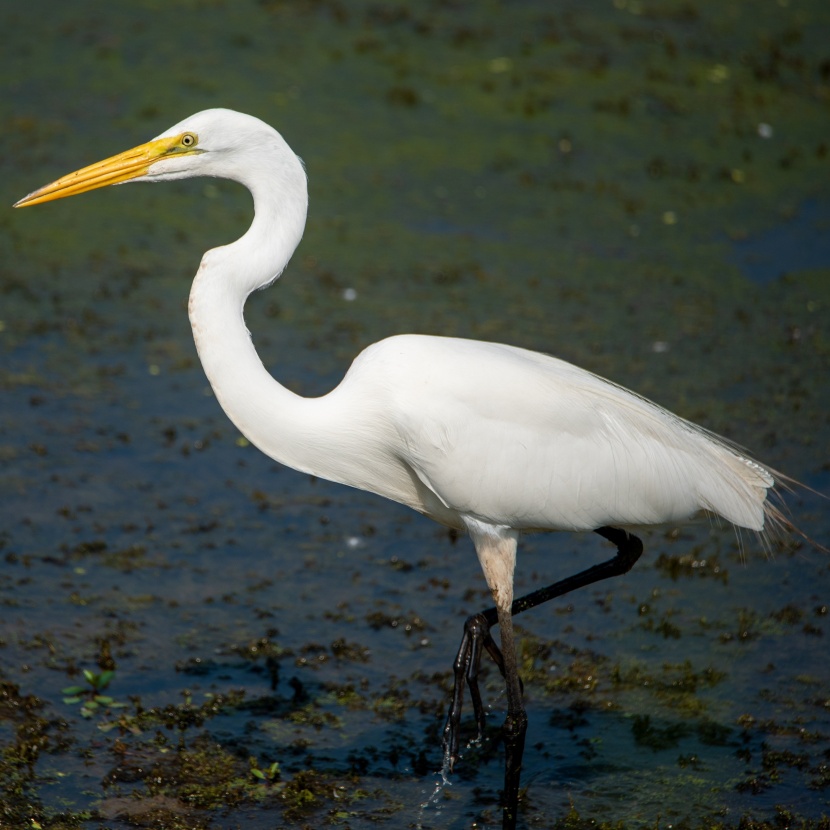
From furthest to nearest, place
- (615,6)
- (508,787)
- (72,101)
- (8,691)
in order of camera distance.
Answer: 1. (615,6)
2. (72,101)
3. (8,691)
4. (508,787)

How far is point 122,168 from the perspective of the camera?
378 centimetres

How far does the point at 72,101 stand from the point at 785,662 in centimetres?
724

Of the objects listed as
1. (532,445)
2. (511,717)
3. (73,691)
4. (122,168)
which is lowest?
(73,691)

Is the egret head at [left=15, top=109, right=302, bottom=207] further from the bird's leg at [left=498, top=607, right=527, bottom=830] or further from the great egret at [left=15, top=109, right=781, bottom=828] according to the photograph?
the bird's leg at [left=498, top=607, right=527, bottom=830]

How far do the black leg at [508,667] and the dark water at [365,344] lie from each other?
0.58ft

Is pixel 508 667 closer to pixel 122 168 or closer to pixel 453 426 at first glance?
pixel 453 426

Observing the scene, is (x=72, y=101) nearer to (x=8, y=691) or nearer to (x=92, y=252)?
(x=92, y=252)

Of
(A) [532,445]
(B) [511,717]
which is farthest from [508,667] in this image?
(A) [532,445]

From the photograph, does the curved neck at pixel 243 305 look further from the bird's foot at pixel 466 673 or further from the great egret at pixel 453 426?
the bird's foot at pixel 466 673

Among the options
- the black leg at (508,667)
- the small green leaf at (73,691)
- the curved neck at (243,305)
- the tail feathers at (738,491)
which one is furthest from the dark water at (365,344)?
the curved neck at (243,305)

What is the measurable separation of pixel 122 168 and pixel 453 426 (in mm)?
1365

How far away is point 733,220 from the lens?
8.98 metres

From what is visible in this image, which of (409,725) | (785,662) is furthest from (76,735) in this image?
(785,662)

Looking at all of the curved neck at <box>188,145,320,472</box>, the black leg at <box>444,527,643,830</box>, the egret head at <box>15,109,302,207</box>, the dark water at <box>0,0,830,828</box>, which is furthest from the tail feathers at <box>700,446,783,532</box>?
the egret head at <box>15,109,302,207</box>
